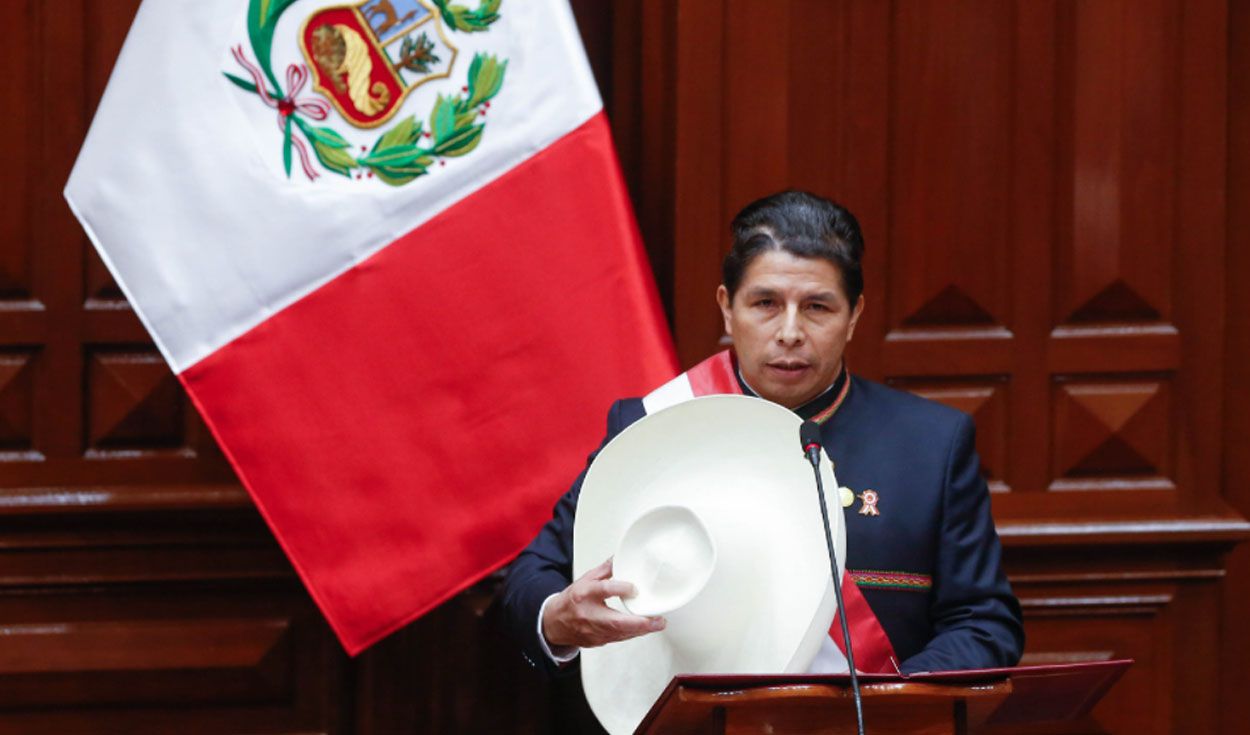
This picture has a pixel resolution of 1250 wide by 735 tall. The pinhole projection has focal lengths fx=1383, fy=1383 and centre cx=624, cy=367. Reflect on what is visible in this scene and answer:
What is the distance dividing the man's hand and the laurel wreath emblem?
87cm

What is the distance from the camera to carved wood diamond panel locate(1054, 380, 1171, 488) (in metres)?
2.70

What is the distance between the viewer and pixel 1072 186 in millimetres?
2682

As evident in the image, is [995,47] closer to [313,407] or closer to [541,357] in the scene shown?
[541,357]

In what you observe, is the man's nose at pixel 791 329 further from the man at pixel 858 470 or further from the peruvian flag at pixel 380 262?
the peruvian flag at pixel 380 262

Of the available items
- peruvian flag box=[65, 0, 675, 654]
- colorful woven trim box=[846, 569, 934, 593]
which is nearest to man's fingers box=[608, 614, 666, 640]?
colorful woven trim box=[846, 569, 934, 593]

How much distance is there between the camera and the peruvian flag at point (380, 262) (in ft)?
7.01

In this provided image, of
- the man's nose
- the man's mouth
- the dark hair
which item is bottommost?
the man's mouth

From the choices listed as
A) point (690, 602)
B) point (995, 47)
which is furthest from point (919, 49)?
point (690, 602)

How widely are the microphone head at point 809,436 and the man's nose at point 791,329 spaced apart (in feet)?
1.30

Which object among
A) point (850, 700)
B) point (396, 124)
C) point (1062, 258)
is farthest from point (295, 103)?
point (1062, 258)

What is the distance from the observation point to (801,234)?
1909 mm

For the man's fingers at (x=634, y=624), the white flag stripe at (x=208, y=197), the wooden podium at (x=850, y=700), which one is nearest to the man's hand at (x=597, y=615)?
the man's fingers at (x=634, y=624)

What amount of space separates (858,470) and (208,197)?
1.07 metres

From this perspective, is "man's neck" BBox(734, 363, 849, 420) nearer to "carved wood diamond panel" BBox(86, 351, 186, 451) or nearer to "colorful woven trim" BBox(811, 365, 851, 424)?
"colorful woven trim" BBox(811, 365, 851, 424)
